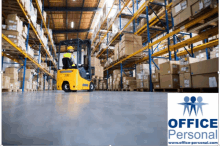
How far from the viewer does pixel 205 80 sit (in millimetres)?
3803

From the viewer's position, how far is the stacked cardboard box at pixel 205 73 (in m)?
3.58

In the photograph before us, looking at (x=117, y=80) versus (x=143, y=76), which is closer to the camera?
(x=143, y=76)

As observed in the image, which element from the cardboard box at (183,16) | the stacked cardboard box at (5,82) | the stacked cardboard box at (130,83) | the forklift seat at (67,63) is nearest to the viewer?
the cardboard box at (183,16)

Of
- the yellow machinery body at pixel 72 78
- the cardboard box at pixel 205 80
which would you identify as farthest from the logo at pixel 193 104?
the yellow machinery body at pixel 72 78

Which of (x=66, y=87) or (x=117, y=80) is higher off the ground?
(x=117, y=80)

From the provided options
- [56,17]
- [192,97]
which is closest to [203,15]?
[192,97]

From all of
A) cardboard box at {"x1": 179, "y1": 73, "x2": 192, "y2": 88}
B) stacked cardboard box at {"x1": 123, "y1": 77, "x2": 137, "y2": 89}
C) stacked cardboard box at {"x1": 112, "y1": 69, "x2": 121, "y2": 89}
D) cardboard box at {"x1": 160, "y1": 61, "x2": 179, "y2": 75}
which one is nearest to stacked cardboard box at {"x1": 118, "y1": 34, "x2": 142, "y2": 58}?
stacked cardboard box at {"x1": 123, "y1": 77, "x2": 137, "y2": 89}

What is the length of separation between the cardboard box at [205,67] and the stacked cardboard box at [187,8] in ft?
4.30

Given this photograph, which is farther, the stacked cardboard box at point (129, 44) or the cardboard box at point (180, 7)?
the stacked cardboard box at point (129, 44)

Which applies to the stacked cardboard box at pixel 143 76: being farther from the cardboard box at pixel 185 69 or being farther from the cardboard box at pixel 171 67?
the cardboard box at pixel 185 69

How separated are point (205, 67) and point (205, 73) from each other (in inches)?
6.8

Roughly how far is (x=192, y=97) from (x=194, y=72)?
3.73 meters

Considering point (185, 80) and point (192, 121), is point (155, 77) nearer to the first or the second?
point (185, 80)

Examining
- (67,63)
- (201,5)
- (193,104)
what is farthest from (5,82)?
(201,5)
